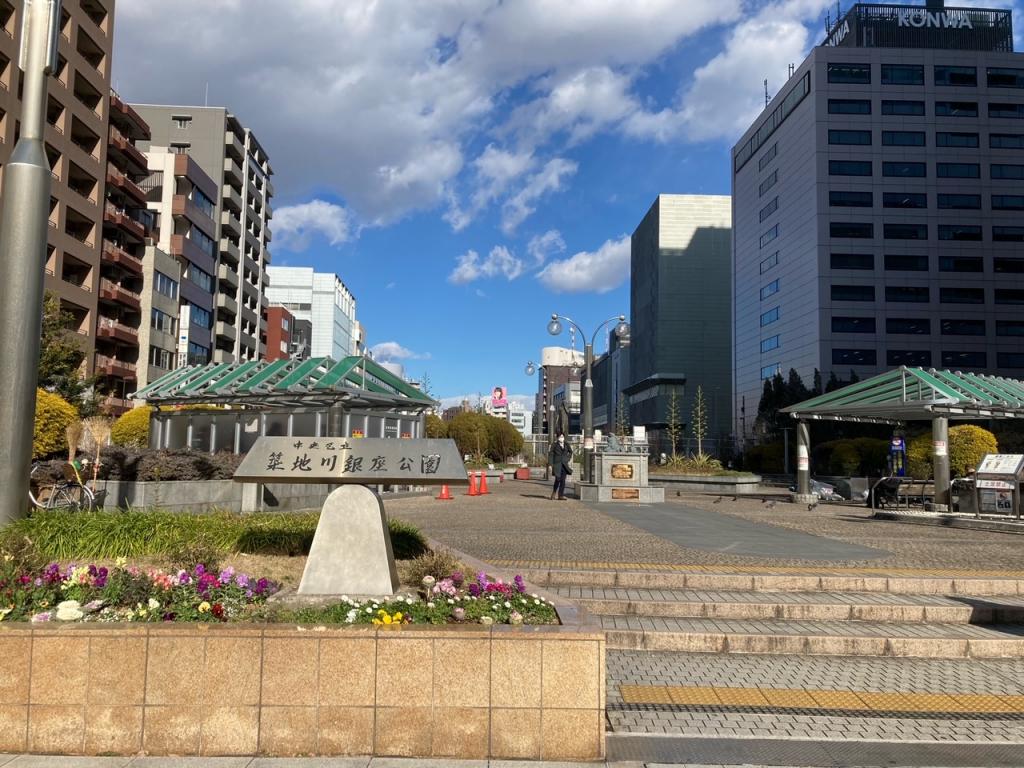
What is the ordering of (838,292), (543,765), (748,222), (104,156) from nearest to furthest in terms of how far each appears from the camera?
(543,765) < (104,156) < (838,292) < (748,222)

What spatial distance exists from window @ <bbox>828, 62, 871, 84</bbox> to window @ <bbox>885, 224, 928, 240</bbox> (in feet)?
46.9

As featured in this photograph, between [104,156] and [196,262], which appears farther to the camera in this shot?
[196,262]

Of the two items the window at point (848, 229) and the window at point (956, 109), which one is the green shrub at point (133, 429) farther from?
the window at point (956, 109)

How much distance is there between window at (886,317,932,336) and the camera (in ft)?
237

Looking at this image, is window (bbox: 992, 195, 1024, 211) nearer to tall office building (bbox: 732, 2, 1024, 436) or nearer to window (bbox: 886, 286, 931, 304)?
tall office building (bbox: 732, 2, 1024, 436)

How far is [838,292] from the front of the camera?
238 ft

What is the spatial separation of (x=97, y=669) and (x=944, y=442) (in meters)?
20.9

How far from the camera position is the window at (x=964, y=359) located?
7112 centimetres

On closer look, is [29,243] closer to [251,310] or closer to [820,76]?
[251,310]

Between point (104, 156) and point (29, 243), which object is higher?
point (104, 156)

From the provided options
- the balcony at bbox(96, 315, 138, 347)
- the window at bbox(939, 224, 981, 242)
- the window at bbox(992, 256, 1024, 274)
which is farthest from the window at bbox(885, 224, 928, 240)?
the balcony at bbox(96, 315, 138, 347)

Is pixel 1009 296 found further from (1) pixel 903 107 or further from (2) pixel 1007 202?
(1) pixel 903 107

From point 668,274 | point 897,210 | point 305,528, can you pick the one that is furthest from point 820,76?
point 305,528

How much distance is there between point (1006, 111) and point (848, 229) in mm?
18979
